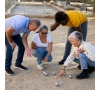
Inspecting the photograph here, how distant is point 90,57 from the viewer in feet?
11.1

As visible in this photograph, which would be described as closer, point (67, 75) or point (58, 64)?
point (67, 75)

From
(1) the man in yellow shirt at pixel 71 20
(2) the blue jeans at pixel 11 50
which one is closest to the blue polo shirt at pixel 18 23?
(2) the blue jeans at pixel 11 50

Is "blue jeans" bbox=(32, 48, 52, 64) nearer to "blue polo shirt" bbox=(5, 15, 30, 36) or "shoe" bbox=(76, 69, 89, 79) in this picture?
"blue polo shirt" bbox=(5, 15, 30, 36)

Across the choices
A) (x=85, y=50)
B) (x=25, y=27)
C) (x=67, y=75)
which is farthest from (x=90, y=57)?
(x=25, y=27)

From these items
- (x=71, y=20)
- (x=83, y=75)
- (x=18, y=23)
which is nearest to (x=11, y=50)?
(x=18, y=23)

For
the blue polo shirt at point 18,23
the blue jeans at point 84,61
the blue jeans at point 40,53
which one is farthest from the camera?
the blue jeans at point 40,53

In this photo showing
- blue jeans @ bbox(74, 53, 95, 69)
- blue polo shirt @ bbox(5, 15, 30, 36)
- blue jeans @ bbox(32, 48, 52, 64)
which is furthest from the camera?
blue jeans @ bbox(32, 48, 52, 64)

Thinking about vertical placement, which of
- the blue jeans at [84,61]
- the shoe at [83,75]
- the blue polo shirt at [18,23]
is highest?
the blue polo shirt at [18,23]

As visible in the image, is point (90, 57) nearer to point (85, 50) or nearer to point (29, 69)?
point (85, 50)

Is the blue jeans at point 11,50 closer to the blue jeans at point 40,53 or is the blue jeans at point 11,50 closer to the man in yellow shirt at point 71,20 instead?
the blue jeans at point 40,53

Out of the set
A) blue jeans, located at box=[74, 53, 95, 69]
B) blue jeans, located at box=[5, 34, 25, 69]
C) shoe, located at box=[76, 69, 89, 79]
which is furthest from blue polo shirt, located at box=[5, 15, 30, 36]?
shoe, located at box=[76, 69, 89, 79]

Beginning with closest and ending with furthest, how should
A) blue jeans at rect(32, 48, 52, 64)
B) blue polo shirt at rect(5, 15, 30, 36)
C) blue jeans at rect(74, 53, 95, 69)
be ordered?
blue polo shirt at rect(5, 15, 30, 36)
blue jeans at rect(74, 53, 95, 69)
blue jeans at rect(32, 48, 52, 64)

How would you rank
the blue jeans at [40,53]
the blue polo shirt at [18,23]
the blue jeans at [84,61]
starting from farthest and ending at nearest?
the blue jeans at [40,53], the blue jeans at [84,61], the blue polo shirt at [18,23]
